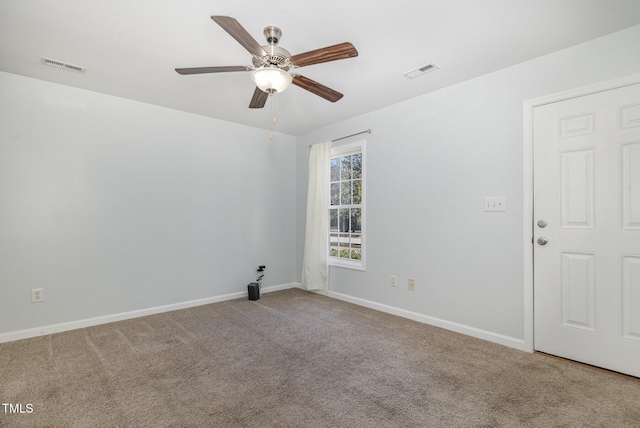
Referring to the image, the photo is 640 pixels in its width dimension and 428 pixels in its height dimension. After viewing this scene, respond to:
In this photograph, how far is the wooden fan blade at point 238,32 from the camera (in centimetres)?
159

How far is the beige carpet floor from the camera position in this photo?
1.72 meters

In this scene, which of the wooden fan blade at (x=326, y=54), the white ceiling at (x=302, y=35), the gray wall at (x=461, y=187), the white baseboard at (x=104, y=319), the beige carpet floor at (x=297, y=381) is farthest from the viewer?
the white baseboard at (x=104, y=319)

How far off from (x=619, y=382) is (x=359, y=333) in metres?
1.89

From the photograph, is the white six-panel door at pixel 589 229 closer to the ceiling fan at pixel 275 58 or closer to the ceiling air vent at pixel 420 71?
the ceiling air vent at pixel 420 71

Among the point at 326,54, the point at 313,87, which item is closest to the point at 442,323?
the point at 313,87

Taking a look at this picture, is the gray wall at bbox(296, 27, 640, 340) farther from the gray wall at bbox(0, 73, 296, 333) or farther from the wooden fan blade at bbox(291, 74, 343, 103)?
the gray wall at bbox(0, 73, 296, 333)

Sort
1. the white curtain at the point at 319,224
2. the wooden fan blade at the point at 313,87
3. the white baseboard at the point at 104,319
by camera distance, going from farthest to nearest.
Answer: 1. the white curtain at the point at 319,224
2. the white baseboard at the point at 104,319
3. the wooden fan blade at the point at 313,87

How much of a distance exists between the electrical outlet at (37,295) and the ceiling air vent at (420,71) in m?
4.07

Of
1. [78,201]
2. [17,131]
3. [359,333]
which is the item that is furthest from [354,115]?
[17,131]

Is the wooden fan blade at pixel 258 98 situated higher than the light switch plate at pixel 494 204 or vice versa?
the wooden fan blade at pixel 258 98

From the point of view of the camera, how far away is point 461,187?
9.94ft

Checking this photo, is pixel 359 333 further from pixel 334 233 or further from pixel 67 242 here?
pixel 67 242

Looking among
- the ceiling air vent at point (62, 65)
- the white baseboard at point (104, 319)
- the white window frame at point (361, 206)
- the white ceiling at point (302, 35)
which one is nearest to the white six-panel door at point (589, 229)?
the white ceiling at point (302, 35)

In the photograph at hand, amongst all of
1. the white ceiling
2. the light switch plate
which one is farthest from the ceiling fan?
the light switch plate
